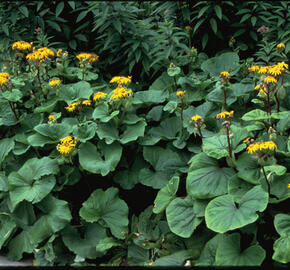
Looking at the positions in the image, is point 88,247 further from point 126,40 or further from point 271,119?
point 126,40

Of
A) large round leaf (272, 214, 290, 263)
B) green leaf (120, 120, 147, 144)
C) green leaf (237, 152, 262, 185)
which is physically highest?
green leaf (237, 152, 262, 185)

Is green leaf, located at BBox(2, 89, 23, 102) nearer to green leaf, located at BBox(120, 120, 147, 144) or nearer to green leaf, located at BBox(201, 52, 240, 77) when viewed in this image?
green leaf, located at BBox(120, 120, 147, 144)

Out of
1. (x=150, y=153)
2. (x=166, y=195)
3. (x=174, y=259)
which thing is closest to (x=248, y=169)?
(x=166, y=195)

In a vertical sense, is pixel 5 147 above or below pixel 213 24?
below

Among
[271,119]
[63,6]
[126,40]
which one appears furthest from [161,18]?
[271,119]

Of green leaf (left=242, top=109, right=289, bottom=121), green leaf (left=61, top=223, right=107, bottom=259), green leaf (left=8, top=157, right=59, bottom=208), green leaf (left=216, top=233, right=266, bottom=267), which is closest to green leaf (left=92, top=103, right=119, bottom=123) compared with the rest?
green leaf (left=8, top=157, right=59, bottom=208)

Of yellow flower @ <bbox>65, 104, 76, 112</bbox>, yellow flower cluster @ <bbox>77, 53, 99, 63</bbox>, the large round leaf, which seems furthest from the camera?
yellow flower cluster @ <bbox>77, 53, 99, 63</bbox>

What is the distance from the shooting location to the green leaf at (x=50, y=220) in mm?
2920

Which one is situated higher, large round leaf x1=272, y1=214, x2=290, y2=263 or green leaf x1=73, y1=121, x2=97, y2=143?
green leaf x1=73, y1=121, x2=97, y2=143

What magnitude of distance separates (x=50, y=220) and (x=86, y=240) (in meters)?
0.32

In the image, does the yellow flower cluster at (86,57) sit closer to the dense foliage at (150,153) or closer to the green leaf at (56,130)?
the dense foliage at (150,153)

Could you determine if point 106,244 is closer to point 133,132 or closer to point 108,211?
point 108,211

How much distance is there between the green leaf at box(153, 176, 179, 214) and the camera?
2.77 m

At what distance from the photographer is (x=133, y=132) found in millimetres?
3229
